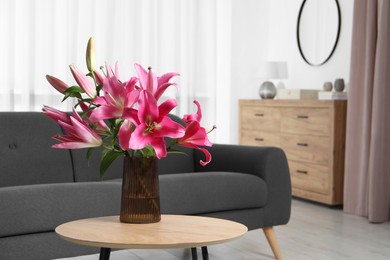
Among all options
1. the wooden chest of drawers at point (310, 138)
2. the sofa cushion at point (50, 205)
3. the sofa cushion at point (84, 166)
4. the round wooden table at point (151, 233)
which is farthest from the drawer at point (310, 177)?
the round wooden table at point (151, 233)

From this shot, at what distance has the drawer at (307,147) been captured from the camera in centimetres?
485

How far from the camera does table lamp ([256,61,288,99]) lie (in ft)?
18.3

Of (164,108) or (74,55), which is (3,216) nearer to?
(164,108)

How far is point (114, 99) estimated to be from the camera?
1.76 metres

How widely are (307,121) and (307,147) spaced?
21cm

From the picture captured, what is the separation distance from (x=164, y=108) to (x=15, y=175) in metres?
1.70

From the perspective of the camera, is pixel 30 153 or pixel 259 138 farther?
pixel 259 138

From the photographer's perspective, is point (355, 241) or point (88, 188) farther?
point (355, 241)

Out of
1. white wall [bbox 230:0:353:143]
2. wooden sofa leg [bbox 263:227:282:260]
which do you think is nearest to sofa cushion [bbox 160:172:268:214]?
wooden sofa leg [bbox 263:227:282:260]

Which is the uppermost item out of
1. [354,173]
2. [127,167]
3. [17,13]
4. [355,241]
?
[17,13]

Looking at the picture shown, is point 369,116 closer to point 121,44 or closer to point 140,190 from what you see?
point 121,44

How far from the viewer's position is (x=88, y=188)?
2.78 meters

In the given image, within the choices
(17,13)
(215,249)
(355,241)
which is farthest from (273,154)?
(17,13)

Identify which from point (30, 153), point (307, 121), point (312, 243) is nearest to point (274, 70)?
point (307, 121)
